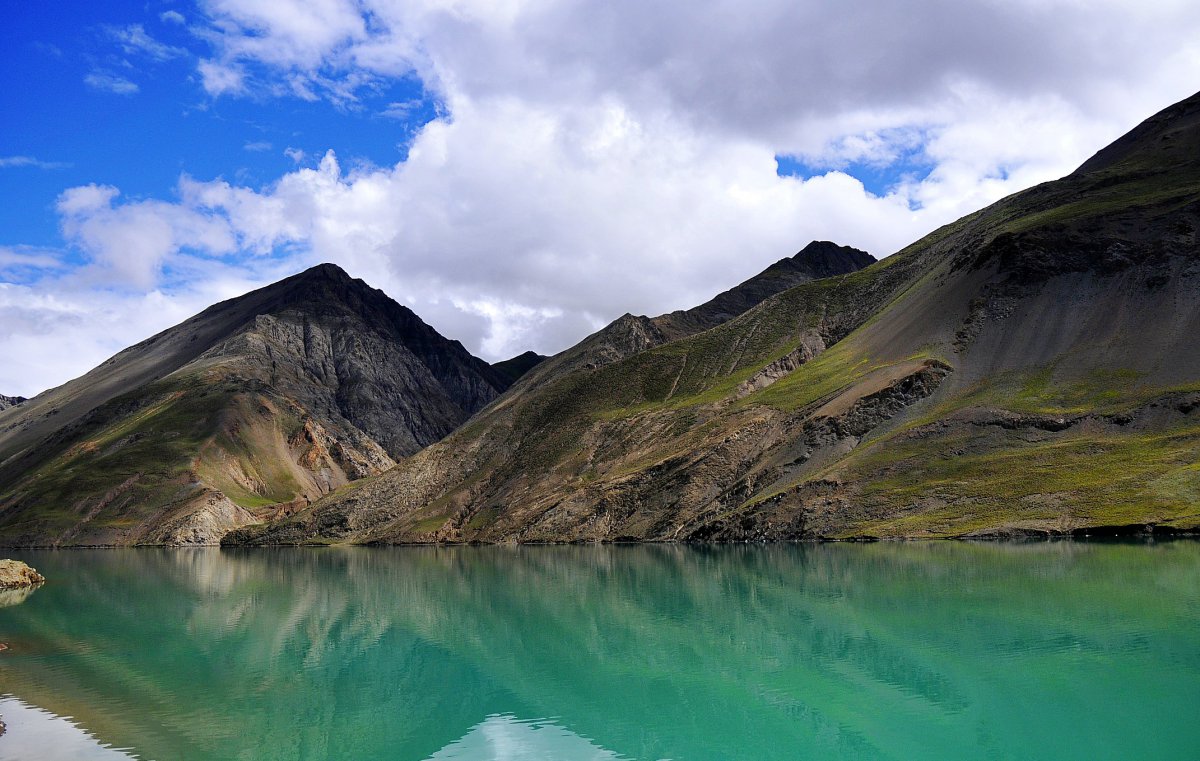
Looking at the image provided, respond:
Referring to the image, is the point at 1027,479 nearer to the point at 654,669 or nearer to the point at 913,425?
the point at 913,425

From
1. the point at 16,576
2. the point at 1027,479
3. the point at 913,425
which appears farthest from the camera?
the point at 913,425

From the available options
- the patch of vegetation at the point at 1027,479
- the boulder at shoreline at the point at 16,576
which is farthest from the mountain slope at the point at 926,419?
→ the boulder at shoreline at the point at 16,576

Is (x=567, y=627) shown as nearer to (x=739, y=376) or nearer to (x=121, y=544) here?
(x=739, y=376)

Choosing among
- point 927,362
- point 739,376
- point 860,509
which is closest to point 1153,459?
point 860,509

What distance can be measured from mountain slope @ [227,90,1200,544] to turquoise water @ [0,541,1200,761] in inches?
1413

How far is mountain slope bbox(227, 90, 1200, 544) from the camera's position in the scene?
10469 centimetres

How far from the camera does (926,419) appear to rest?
413 ft

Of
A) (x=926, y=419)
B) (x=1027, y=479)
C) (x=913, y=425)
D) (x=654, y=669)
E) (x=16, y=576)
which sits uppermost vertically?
(x=926, y=419)

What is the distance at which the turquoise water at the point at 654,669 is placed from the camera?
26250 millimetres

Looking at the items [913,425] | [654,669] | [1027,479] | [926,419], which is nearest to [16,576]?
[654,669]

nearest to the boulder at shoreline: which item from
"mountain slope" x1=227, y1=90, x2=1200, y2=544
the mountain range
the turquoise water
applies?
the turquoise water

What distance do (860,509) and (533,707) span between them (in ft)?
282

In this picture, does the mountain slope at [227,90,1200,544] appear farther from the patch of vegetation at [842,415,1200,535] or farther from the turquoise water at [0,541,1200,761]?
the turquoise water at [0,541,1200,761]

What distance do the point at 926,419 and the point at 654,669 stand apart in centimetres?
9905
